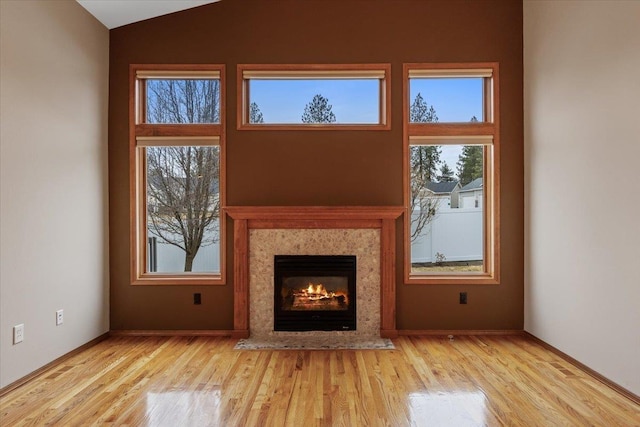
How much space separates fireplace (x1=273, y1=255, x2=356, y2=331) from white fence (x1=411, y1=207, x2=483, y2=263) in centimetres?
85

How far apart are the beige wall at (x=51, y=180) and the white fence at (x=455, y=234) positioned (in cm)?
323

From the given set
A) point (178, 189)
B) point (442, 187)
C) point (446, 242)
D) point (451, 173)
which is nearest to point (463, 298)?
point (446, 242)

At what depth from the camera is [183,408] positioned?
251 cm

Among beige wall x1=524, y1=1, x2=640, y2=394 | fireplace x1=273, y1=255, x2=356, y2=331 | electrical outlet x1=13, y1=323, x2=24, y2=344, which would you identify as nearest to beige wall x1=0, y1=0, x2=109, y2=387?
electrical outlet x1=13, y1=323, x2=24, y2=344

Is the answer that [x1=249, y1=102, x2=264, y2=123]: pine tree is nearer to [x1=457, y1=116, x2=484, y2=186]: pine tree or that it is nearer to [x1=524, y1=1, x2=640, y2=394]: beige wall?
[x1=457, y1=116, x2=484, y2=186]: pine tree

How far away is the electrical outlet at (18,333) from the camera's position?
Answer: 2.82 m

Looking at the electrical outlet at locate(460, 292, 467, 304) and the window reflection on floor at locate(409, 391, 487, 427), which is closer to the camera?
the window reflection on floor at locate(409, 391, 487, 427)

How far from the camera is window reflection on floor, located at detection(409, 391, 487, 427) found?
2348mm

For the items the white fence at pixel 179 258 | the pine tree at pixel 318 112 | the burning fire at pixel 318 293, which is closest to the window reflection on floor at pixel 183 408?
the burning fire at pixel 318 293

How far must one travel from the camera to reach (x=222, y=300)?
403cm

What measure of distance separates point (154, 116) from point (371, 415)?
11.3 ft

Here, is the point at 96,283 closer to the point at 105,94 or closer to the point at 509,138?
the point at 105,94

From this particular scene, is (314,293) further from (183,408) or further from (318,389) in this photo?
(183,408)

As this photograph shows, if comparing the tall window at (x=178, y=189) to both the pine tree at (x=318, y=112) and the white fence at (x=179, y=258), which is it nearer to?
the white fence at (x=179, y=258)
